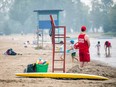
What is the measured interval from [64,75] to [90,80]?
0.97 meters

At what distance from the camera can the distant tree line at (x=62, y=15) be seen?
120 m

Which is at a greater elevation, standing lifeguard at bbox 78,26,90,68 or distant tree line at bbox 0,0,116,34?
distant tree line at bbox 0,0,116,34

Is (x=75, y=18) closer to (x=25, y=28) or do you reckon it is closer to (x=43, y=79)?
(x=25, y=28)

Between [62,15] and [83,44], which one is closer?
[83,44]

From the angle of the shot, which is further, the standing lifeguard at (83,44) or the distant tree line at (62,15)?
the distant tree line at (62,15)

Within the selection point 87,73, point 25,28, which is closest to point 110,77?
point 87,73

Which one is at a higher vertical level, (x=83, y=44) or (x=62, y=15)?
(x=62, y=15)

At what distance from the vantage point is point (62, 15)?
140375 mm

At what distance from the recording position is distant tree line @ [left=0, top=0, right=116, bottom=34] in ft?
392

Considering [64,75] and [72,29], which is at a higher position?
[72,29]

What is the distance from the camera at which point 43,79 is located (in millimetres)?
12406

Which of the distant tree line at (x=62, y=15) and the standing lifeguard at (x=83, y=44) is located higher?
the distant tree line at (x=62, y=15)

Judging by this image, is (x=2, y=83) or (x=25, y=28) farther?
(x=25, y=28)

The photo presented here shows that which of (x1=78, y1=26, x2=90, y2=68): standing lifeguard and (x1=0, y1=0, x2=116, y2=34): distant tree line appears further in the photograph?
(x1=0, y1=0, x2=116, y2=34): distant tree line
